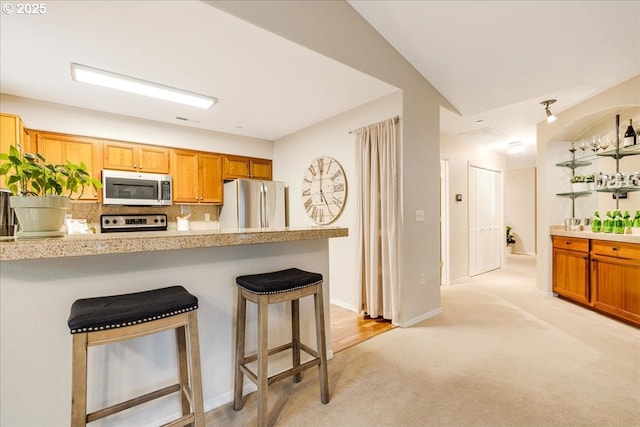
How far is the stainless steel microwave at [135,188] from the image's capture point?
352cm

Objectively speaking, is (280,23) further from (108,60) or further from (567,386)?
(567,386)

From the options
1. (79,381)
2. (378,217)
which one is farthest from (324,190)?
(79,381)

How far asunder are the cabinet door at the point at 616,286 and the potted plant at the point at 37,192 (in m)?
4.60

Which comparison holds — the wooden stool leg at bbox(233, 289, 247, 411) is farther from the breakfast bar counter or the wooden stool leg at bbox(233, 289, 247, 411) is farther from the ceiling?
the ceiling

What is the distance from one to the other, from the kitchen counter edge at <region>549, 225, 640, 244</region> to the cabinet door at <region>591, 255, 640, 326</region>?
0.21 m

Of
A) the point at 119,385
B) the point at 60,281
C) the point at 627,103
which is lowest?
the point at 119,385

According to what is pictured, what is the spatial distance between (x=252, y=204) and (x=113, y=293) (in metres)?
2.79

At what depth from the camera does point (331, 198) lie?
3871 millimetres

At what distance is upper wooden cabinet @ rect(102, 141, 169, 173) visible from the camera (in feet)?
11.8

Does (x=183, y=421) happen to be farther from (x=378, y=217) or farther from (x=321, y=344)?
(x=378, y=217)

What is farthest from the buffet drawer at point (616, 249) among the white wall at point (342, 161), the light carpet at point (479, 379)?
the white wall at point (342, 161)

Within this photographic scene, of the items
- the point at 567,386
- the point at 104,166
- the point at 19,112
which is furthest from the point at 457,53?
the point at 19,112

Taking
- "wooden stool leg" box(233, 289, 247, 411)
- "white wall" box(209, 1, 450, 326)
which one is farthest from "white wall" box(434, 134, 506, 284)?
"wooden stool leg" box(233, 289, 247, 411)

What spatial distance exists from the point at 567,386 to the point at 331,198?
9.27 feet
